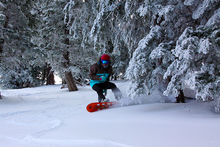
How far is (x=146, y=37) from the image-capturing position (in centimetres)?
346

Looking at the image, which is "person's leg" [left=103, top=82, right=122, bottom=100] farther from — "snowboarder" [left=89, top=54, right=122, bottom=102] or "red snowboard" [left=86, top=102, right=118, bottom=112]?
"red snowboard" [left=86, top=102, right=118, bottom=112]

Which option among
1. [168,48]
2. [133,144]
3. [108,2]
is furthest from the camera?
[108,2]

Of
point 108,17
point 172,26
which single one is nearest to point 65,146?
point 172,26

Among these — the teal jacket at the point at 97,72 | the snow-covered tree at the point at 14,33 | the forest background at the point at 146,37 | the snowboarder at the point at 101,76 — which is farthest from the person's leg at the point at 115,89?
the snow-covered tree at the point at 14,33

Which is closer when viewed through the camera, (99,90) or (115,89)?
(99,90)

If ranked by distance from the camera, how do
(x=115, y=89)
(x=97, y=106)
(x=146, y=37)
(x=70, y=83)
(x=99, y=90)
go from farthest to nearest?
(x=70, y=83) < (x=115, y=89) < (x=99, y=90) < (x=97, y=106) < (x=146, y=37)

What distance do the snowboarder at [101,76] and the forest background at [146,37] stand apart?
786mm

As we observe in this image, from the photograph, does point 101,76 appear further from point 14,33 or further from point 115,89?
point 14,33

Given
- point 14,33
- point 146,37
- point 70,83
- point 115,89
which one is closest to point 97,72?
point 115,89

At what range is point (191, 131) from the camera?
6.75 feet

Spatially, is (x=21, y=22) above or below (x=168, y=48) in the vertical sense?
above

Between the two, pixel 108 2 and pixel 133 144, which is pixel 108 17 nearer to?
pixel 108 2

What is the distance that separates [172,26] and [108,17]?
6.40ft

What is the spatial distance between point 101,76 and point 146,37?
76.7 inches
